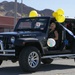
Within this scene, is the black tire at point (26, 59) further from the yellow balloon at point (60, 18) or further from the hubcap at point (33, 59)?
the yellow balloon at point (60, 18)

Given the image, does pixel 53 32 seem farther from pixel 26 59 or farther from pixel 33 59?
pixel 26 59

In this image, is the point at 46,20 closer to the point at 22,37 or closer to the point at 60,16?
the point at 60,16

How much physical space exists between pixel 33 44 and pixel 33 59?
20.6 inches

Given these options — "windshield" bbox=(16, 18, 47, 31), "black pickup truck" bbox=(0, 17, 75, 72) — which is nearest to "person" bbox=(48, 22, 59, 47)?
"black pickup truck" bbox=(0, 17, 75, 72)

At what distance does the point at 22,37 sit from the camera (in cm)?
1220

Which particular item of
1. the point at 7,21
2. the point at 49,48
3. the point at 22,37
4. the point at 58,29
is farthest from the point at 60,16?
the point at 7,21

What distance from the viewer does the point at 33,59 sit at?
12.2 m

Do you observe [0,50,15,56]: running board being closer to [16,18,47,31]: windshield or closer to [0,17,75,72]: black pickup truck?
[0,17,75,72]: black pickup truck

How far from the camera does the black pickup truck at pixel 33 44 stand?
11945 millimetres

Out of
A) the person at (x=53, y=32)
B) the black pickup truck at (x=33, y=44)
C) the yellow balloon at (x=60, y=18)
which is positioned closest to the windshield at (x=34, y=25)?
the black pickup truck at (x=33, y=44)

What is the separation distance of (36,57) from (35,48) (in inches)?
12.0

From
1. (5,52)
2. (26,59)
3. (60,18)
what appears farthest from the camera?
(60,18)

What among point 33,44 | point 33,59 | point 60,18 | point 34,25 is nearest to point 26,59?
point 33,59

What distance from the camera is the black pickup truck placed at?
470 inches
